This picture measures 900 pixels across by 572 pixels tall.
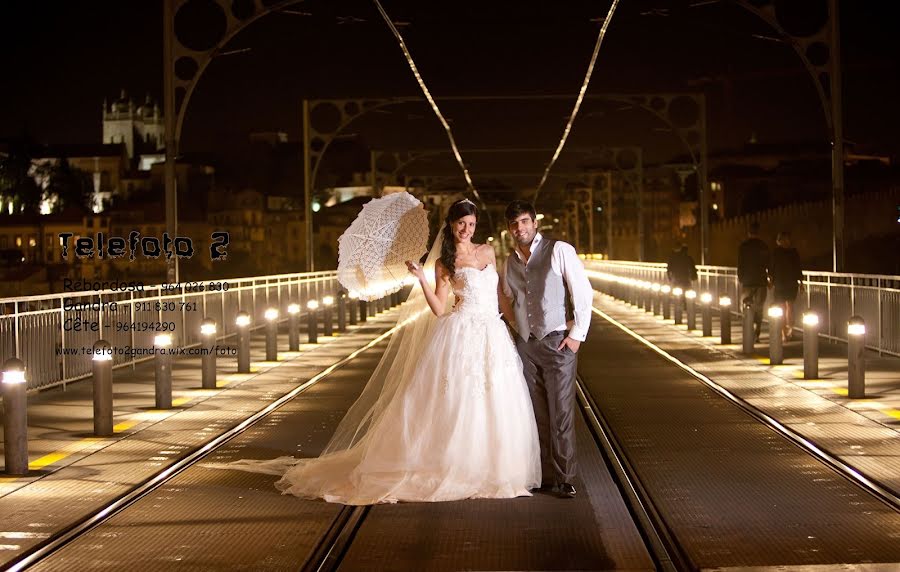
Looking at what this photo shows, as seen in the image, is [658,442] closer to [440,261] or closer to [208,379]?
[440,261]

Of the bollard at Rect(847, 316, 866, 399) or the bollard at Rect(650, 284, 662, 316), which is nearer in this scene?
the bollard at Rect(847, 316, 866, 399)

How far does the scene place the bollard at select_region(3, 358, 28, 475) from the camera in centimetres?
1216

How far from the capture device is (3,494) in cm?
1120

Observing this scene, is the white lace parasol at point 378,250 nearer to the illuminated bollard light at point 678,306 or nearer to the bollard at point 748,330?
the bollard at point 748,330

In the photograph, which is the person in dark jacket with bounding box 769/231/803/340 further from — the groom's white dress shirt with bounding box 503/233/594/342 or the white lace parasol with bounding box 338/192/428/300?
the groom's white dress shirt with bounding box 503/233/594/342

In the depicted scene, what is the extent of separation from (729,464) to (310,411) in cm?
617

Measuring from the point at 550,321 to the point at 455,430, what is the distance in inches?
41.7

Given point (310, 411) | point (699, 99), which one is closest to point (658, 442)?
point (310, 411)

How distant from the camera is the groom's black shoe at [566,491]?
10598mm

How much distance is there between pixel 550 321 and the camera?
1069 centimetres

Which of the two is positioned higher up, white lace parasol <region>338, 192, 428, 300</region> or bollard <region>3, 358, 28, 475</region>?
white lace parasol <region>338, 192, 428, 300</region>

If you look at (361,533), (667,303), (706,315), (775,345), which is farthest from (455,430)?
(667,303)

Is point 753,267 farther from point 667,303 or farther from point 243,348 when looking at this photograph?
point 667,303

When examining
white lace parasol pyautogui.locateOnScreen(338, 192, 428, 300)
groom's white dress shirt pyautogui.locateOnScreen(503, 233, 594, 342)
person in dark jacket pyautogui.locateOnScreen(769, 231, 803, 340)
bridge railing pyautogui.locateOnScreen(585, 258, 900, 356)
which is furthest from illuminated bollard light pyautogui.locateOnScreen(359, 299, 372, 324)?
groom's white dress shirt pyautogui.locateOnScreen(503, 233, 594, 342)
